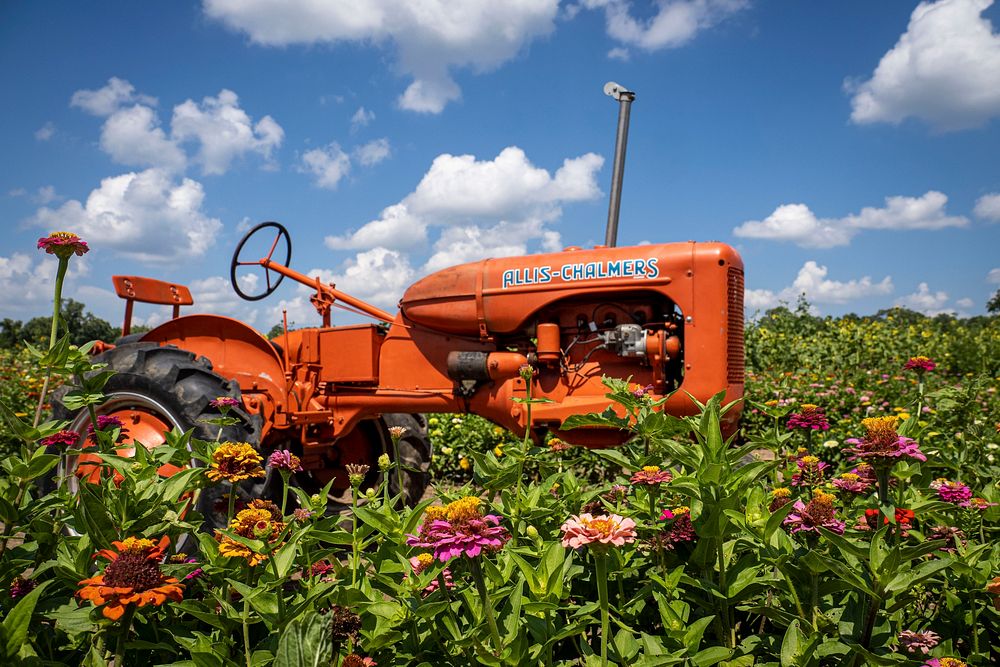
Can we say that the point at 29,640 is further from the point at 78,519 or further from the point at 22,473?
the point at 22,473

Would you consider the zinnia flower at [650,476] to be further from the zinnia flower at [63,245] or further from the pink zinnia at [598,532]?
the zinnia flower at [63,245]

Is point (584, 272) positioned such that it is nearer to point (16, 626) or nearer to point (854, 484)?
point (854, 484)

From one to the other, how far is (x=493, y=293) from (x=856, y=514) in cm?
242

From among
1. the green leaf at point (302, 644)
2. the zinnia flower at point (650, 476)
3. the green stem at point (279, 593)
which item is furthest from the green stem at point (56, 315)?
the zinnia flower at point (650, 476)

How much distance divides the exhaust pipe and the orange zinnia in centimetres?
326

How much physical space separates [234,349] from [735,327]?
3110mm

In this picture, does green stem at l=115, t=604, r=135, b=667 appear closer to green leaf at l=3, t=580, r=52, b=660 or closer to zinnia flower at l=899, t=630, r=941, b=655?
green leaf at l=3, t=580, r=52, b=660

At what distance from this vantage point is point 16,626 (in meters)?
1.16

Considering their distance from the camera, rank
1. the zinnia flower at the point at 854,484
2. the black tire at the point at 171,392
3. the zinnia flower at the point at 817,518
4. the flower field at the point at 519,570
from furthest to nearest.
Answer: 1. the black tire at the point at 171,392
2. the zinnia flower at the point at 854,484
3. the zinnia flower at the point at 817,518
4. the flower field at the point at 519,570

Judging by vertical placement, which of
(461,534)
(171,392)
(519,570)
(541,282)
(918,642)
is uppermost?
(541,282)

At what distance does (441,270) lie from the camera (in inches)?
163

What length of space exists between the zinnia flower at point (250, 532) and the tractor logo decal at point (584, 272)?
8.06 feet

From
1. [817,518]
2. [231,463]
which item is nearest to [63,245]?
[231,463]

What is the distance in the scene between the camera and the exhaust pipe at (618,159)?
410 centimetres
